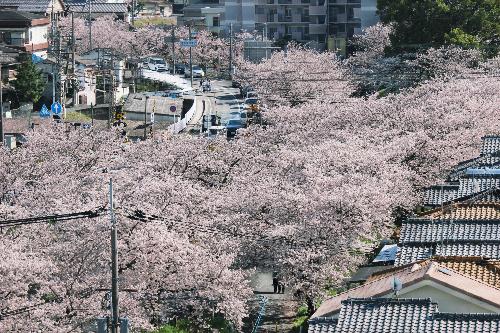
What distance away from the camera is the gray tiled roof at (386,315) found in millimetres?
13789

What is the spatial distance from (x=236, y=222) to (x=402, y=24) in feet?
117

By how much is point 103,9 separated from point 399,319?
271ft

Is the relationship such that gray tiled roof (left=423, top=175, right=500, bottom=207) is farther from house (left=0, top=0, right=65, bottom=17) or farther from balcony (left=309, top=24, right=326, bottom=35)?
balcony (left=309, top=24, right=326, bottom=35)

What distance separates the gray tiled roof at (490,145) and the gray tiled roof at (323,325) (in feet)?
49.5

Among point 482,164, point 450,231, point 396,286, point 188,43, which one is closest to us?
point 396,286

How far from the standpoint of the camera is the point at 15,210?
25.0 meters

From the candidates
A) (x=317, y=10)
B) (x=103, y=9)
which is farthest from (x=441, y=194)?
(x=103, y=9)

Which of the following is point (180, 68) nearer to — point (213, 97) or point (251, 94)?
point (213, 97)

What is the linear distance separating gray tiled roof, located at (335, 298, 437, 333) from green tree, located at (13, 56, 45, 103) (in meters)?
43.2

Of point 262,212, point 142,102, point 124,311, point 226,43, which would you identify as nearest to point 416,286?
point 124,311

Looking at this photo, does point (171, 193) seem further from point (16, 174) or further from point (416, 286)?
point (416, 286)

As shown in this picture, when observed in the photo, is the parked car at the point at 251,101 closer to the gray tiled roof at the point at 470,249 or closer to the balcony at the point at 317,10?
the balcony at the point at 317,10

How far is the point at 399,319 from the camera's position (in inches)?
546

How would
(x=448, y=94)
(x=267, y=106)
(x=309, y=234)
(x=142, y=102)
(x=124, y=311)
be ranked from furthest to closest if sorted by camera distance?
1. (x=142, y=102)
2. (x=267, y=106)
3. (x=448, y=94)
4. (x=309, y=234)
5. (x=124, y=311)
